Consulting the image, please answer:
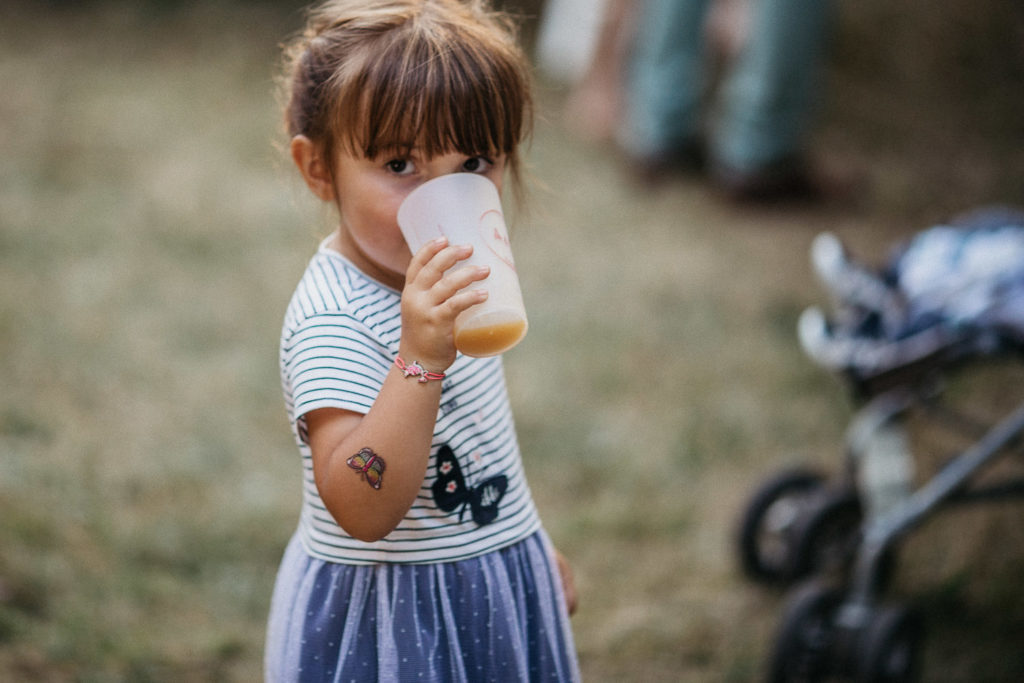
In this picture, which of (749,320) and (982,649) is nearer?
(982,649)

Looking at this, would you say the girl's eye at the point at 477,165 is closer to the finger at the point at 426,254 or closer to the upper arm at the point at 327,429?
the finger at the point at 426,254

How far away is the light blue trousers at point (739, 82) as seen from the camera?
12.0 feet

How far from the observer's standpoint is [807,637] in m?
1.85

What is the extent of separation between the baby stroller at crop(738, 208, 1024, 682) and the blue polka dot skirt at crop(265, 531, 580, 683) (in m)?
0.95

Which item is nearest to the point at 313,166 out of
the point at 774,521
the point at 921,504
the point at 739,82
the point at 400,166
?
the point at 400,166

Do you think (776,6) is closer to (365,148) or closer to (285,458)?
(285,458)

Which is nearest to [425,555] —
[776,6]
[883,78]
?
→ [776,6]

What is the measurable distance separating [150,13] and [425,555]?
533cm

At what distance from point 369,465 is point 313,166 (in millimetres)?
370

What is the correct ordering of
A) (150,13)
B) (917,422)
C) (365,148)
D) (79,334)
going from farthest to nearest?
(150,13), (79,334), (917,422), (365,148)

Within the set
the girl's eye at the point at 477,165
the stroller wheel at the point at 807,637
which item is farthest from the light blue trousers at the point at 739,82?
the girl's eye at the point at 477,165

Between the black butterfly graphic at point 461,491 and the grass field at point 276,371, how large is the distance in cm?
42

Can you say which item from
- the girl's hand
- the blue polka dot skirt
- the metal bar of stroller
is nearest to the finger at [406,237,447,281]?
the girl's hand

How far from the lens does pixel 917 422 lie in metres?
2.71
